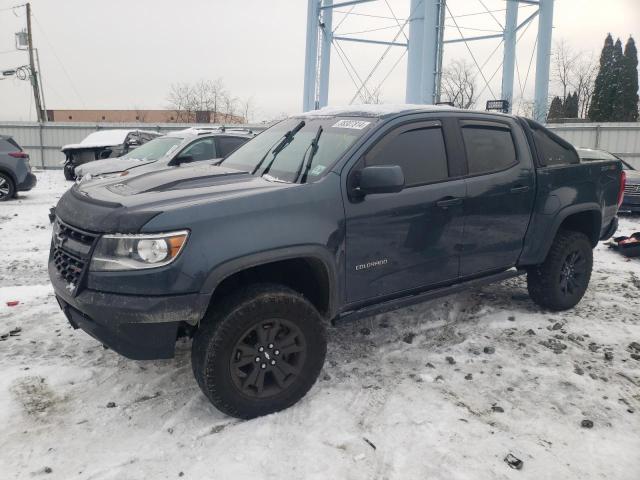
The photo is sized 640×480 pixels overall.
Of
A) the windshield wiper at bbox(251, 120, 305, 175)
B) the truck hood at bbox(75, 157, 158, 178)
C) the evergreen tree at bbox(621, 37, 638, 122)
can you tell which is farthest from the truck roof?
the evergreen tree at bbox(621, 37, 638, 122)

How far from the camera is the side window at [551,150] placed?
4.52 metres

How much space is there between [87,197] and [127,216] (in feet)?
2.11

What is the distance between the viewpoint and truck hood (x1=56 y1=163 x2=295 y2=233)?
2.77 metres

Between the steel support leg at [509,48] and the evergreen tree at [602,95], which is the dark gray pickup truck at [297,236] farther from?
the evergreen tree at [602,95]

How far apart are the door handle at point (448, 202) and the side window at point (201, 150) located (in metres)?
6.37

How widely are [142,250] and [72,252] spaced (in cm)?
57

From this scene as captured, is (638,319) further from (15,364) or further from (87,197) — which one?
(15,364)

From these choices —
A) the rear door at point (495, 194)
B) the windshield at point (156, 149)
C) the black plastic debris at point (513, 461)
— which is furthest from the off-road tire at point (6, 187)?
the black plastic debris at point (513, 461)

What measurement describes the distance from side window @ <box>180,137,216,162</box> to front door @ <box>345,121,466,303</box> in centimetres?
622

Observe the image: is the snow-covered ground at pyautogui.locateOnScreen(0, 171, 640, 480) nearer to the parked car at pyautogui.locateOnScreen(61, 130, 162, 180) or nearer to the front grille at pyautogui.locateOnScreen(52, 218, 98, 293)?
the front grille at pyautogui.locateOnScreen(52, 218, 98, 293)

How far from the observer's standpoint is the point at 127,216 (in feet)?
8.98

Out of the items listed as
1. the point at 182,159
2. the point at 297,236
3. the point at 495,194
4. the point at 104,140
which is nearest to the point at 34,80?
the point at 104,140

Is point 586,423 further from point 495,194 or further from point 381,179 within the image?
point 381,179

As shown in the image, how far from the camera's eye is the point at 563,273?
4828 mm
